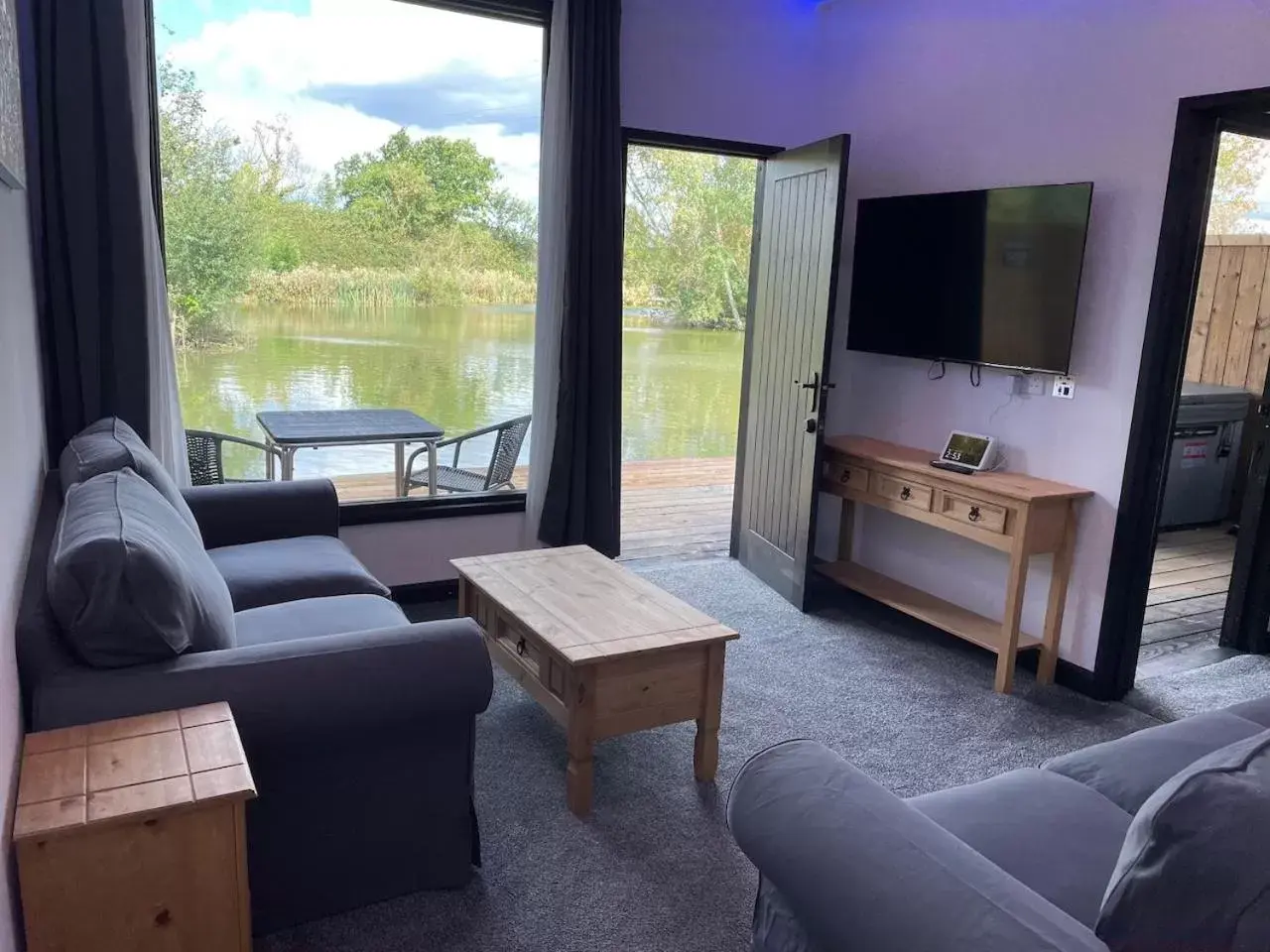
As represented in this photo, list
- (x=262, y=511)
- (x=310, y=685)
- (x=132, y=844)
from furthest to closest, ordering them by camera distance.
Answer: (x=262, y=511), (x=310, y=685), (x=132, y=844)

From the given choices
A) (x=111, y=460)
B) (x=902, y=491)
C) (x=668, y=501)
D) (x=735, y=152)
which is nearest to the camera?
(x=111, y=460)

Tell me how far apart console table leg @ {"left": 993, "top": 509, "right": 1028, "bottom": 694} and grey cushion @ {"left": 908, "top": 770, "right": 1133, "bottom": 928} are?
148 centimetres

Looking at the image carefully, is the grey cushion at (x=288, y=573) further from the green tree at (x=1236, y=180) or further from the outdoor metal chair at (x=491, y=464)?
the green tree at (x=1236, y=180)

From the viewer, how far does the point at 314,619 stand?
2.43 meters

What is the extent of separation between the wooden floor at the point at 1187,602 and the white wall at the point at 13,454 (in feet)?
11.9

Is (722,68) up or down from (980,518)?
up

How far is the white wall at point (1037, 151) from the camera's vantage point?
3029 millimetres

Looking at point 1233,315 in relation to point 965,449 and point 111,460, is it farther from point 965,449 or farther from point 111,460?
point 111,460

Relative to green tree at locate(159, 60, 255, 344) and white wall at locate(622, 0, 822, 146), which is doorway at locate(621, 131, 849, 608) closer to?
white wall at locate(622, 0, 822, 146)

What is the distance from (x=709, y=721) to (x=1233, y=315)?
17.2 feet

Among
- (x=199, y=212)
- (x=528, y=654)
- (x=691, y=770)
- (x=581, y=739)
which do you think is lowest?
(x=691, y=770)

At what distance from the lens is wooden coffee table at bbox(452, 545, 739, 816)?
7.83 feet

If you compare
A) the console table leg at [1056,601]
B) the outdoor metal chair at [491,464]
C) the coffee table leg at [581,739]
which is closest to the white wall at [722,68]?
the outdoor metal chair at [491,464]

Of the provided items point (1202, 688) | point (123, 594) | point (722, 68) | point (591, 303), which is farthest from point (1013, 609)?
point (123, 594)
